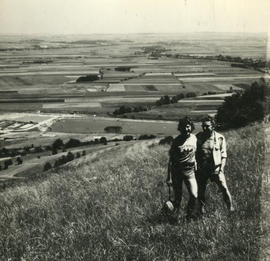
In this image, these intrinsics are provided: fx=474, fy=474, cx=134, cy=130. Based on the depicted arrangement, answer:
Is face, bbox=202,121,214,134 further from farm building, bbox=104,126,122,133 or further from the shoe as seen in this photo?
farm building, bbox=104,126,122,133

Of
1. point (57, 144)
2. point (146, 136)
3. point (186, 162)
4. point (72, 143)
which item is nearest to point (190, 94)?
point (146, 136)

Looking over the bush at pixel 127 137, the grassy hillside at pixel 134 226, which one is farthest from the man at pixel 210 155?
the bush at pixel 127 137

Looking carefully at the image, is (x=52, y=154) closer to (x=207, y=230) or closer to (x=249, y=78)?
(x=249, y=78)

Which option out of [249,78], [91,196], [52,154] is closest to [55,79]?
[52,154]

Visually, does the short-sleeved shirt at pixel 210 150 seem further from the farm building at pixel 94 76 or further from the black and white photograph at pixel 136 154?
the farm building at pixel 94 76

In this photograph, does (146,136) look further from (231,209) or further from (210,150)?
(231,209)

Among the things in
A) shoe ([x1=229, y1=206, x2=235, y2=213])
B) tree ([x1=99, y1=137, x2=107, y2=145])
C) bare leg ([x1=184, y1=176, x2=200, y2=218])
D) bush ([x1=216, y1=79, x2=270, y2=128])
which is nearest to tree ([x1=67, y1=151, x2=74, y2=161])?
tree ([x1=99, y1=137, x2=107, y2=145])
